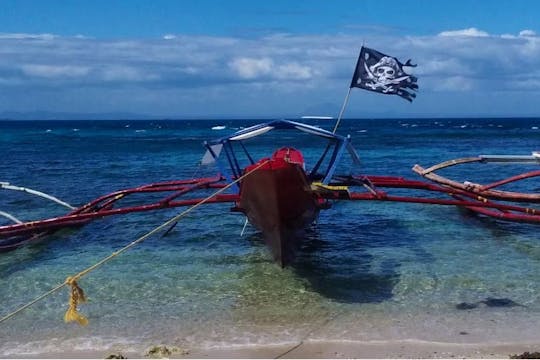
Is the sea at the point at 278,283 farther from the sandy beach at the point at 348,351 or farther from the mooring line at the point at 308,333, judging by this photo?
the sandy beach at the point at 348,351

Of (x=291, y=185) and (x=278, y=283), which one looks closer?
(x=291, y=185)

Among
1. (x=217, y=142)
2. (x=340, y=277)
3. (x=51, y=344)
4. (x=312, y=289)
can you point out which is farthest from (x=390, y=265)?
(x=51, y=344)

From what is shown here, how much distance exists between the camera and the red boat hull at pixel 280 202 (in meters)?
8.54

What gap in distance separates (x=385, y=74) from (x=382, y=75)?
0.05m

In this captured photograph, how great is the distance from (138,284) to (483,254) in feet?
18.8

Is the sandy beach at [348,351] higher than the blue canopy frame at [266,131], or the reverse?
the blue canopy frame at [266,131]

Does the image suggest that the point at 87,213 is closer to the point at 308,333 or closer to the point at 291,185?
the point at 291,185

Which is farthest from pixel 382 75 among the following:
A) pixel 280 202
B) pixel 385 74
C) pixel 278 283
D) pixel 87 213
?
pixel 87 213

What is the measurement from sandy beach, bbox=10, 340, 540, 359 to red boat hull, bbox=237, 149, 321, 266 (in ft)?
7.97

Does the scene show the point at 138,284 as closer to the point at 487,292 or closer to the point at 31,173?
the point at 487,292

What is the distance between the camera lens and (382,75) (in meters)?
9.64

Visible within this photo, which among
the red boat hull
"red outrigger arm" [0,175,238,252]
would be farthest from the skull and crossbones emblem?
"red outrigger arm" [0,175,238,252]

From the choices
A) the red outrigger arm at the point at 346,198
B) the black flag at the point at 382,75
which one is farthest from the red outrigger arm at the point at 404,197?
the black flag at the point at 382,75

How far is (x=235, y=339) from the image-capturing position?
23.2 feet
